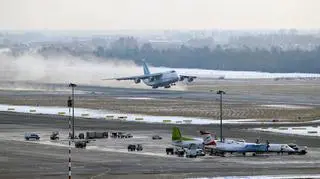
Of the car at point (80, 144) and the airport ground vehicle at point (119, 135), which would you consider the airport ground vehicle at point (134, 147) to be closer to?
the car at point (80, 144)

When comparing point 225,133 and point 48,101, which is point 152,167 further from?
point 48,101

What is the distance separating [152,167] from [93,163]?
5561 millimetres

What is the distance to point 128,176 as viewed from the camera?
70.8 meters

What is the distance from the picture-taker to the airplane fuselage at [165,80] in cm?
18850

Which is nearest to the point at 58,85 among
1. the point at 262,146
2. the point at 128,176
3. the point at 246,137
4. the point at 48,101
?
the point at 48,101

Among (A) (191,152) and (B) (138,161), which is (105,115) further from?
(B) (138,161)

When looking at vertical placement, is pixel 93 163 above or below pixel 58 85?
below

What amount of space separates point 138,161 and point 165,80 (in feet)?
356

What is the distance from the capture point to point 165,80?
189 m

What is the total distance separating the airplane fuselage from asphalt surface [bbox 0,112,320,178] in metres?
78.6

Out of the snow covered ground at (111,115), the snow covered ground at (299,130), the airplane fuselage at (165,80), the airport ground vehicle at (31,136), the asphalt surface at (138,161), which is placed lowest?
the asphalt surface at (138,161)

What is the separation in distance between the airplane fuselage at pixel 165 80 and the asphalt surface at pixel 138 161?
78.6 metres

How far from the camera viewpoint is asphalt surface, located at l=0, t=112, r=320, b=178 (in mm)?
72688

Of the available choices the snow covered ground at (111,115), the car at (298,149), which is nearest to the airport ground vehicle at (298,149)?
the car at (298,149)
